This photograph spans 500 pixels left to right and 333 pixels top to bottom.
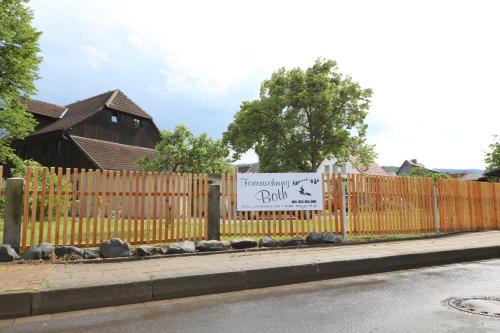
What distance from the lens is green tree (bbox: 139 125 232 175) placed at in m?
23.8

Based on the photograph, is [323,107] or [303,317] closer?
[303,317]

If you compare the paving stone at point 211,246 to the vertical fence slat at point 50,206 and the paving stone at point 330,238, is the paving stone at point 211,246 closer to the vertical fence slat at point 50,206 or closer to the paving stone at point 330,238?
the paving stone at point 330,238

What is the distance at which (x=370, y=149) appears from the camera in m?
31.9

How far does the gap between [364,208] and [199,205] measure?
475 centimetres

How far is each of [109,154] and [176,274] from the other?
24288 millimetres

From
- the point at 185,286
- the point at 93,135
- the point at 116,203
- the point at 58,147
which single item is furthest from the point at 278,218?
the point at 58,147

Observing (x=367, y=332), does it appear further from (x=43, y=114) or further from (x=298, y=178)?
(x=43, y=114)

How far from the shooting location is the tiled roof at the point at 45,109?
1266 inches

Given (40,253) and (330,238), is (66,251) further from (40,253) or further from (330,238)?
(330,238)

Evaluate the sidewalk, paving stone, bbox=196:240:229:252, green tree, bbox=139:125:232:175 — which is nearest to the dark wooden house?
green tree, bbox=139:125:232:175

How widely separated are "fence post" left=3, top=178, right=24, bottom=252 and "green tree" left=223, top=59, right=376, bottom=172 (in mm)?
22945

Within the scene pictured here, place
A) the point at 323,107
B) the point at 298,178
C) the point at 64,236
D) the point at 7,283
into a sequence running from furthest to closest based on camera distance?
the point at 323,107, the point at 298,178, the point at 64,236, the point at 7,283

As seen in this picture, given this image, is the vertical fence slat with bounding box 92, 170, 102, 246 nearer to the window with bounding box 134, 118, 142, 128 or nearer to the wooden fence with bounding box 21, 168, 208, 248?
the wooden fence with bounding box 21, 168, 208, 248

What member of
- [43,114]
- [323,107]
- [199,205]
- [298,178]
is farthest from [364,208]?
[43,114]
